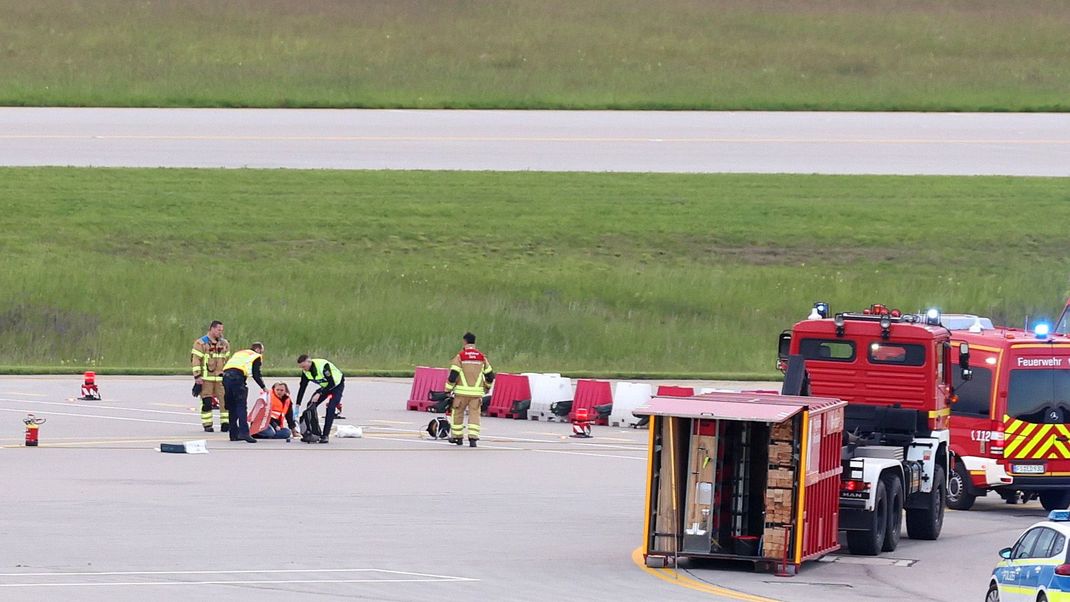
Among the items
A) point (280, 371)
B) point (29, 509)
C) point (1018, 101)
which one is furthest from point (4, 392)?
point (1018, 101)

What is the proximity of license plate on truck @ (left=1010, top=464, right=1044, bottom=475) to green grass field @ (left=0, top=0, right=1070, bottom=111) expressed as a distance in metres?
34.1

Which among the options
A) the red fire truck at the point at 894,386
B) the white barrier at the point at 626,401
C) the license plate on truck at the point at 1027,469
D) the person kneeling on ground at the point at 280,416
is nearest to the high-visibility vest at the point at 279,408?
the person kneeling on ground at the point at 280,416

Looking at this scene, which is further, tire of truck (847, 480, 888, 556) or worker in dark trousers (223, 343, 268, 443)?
worker in dark trousers (223, 343, 268, 443)

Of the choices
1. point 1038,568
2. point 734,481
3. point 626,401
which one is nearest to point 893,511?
point 734,481

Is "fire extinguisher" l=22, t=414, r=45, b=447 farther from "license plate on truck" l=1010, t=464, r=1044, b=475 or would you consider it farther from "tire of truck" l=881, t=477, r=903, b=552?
"license plate on truck" l=1010, t=464, r=1044, b=475

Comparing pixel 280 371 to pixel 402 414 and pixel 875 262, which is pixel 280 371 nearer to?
pixel 402 414

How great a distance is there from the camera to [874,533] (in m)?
20.5

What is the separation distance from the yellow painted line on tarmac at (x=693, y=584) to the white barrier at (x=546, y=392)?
14486 mm

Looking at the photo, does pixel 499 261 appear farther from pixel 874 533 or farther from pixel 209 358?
pixel 874 533

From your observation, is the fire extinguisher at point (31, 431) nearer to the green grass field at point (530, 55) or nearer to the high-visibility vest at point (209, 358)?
the high-visibility vest at point (209, 358)

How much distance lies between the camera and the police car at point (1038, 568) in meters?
14.6

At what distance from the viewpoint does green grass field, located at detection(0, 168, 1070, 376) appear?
4241 centimetres

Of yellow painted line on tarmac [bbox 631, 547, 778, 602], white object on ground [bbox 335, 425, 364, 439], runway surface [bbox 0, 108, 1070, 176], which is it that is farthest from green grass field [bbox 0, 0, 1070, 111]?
yellow painted line on tarmac [bbox 631, 547, 778, 602]

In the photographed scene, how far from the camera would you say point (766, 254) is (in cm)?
4731
